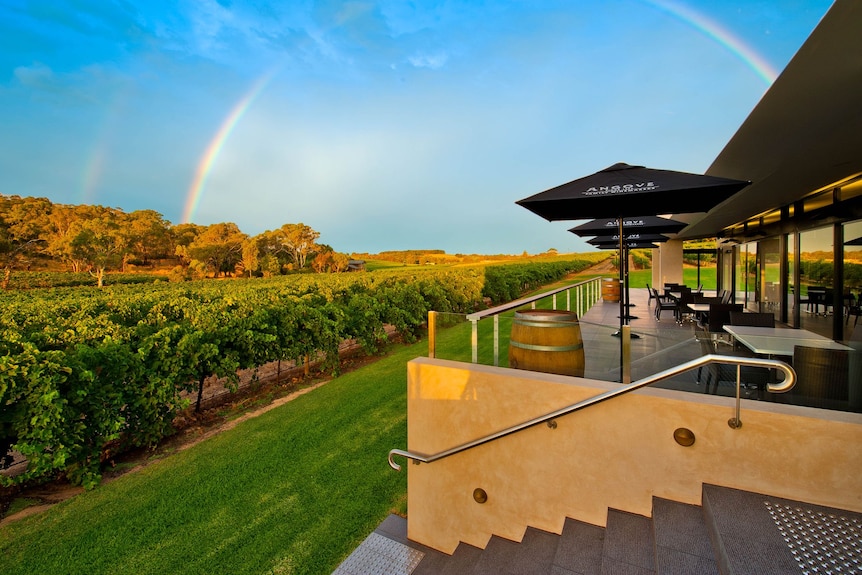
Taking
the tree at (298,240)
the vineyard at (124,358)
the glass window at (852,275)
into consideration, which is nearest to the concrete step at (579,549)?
the vineyard at (124,358)

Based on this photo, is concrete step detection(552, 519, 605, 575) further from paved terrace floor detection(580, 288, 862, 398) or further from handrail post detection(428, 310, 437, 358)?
handrail post detection(428, 310, 437, 358)

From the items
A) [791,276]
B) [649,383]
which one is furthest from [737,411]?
[791,276]

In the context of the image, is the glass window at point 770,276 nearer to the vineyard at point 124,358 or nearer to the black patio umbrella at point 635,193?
the black patio umbrella at point 635,193

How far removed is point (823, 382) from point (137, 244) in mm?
63035

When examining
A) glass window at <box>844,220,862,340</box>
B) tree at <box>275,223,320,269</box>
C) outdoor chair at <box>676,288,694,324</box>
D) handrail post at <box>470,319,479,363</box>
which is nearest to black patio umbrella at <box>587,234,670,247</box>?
outdoor chair at <box>676,288,694,324</box>

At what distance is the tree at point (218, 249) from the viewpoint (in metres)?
45.9

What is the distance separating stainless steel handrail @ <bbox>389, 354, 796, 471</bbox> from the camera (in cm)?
197

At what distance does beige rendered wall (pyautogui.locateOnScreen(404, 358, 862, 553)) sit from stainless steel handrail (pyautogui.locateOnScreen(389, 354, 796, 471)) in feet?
0.27

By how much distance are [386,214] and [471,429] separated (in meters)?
41.0

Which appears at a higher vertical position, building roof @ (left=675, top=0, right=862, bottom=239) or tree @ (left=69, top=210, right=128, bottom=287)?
tree @ (left=69, top=210, right=128, bottom=287)

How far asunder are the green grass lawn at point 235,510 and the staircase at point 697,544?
0.68m

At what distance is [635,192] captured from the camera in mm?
4004

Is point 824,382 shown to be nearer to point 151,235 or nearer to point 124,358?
point 124,358

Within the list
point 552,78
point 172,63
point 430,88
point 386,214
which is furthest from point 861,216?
point 386,214
